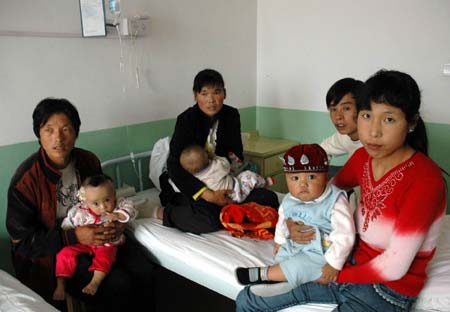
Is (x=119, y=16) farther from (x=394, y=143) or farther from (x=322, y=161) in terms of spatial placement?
(x=394, y=143)

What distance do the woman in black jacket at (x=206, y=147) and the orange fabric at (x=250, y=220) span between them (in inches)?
3.1

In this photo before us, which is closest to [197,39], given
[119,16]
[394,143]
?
[119,16]

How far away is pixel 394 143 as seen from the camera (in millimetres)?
1365

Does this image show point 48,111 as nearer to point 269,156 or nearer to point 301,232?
point 301,232

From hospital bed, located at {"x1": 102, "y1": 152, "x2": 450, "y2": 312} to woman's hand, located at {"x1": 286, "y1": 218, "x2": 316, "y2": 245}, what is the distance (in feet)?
0.79

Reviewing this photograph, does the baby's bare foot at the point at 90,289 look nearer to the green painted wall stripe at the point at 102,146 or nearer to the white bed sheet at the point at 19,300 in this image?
the white bed sheet at the point at 19,300

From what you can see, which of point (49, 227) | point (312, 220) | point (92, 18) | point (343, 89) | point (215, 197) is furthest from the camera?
point (92, 18)

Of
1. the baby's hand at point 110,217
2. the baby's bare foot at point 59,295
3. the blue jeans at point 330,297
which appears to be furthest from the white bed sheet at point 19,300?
the blue jeans at point 330,297

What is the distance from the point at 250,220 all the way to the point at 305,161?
69 cm

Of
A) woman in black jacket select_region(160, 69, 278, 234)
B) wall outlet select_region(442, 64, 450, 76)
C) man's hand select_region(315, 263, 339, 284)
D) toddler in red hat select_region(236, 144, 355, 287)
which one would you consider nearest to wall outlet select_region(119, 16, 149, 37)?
woman in black jacket select_region(160, 69, 278, 234)

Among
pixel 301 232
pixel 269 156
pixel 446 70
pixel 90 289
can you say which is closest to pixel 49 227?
pixel 90 289

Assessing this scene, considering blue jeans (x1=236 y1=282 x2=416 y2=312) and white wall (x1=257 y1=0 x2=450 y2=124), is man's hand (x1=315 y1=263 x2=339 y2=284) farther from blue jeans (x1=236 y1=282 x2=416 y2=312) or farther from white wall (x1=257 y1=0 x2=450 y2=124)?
white wall (x1=257 y1=0 x2=450 y2=124)

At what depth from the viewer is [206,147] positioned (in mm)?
2633

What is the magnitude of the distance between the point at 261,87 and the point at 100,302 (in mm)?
2520
